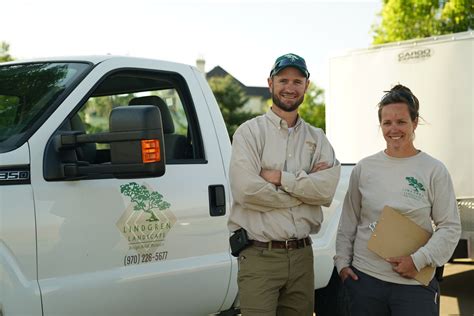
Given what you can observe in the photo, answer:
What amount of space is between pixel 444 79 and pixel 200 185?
4.50m

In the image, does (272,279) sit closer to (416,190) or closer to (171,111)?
(416,190)

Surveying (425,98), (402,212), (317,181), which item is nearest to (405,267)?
(402,212)

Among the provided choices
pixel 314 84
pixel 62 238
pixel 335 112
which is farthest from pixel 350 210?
pixel 314 84

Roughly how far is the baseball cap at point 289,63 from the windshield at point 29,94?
101cm

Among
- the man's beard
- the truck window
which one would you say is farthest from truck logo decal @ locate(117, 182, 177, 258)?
the man's beard

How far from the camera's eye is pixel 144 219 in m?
3.29

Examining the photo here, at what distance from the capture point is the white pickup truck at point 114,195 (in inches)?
110

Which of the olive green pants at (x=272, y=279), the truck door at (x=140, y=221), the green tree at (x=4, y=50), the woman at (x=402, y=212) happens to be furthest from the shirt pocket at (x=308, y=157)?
the green tree at (x=4, y=50)

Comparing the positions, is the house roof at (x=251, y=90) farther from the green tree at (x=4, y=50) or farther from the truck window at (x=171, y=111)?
the truck window at (x=171, y=111)

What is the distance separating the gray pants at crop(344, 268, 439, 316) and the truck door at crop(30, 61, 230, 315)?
954 millimetres

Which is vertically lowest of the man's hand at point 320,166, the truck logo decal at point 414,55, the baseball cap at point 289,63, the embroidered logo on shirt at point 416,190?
the embroidered logo on shirt at point 416,190

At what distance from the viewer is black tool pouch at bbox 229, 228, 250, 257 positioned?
2973 mm

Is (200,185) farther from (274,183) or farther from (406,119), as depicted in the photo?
(406,119)

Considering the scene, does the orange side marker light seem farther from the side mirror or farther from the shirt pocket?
the shirt pocket
